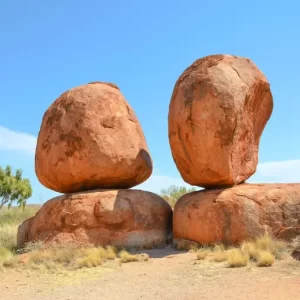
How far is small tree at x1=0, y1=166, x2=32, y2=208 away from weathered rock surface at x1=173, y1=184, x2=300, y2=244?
1680 cm

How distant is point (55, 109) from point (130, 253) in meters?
3.69

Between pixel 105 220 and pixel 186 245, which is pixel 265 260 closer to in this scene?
pixel 186 245

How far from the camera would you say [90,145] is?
912 cm

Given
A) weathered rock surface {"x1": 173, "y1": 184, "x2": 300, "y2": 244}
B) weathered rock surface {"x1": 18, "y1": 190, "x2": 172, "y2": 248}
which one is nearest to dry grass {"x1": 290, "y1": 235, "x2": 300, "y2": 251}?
weathered rock surface {"x1": 173, "y1": 184, "x2": 300, "y2": 244}

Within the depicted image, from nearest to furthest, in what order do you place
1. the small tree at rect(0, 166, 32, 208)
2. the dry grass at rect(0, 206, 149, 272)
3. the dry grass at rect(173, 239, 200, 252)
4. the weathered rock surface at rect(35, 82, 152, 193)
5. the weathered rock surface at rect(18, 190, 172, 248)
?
the dry grass at rect(0, 206, 149, 272), the dry grass at rect(173, 239, 200, 252), the weathered rock surface at rect(18, 190, 172, 248), the weathered rock surface at rect(35, 82, 152, 193), the small tree at rect(0, 166, 32, 208)

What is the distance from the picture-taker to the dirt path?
5266mm

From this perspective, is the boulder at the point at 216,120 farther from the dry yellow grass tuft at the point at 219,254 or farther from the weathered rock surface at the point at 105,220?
the dry yellow grass tuft at the point at 219,254

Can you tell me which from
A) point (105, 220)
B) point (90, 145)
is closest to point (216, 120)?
point (90, 145)

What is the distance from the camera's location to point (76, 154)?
916cm

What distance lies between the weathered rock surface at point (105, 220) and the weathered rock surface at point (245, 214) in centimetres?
95

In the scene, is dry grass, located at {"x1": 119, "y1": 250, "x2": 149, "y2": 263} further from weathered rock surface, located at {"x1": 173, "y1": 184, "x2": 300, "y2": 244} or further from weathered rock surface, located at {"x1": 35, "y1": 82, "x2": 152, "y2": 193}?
weathered rock surface, located at {"x1": 35, "y1": 82, "x2": 152, "y2": 193}

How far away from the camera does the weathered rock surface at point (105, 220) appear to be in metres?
8.51

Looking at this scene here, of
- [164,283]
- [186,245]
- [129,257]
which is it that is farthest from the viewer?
[186,245]

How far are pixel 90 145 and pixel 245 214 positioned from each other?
3430 mm
